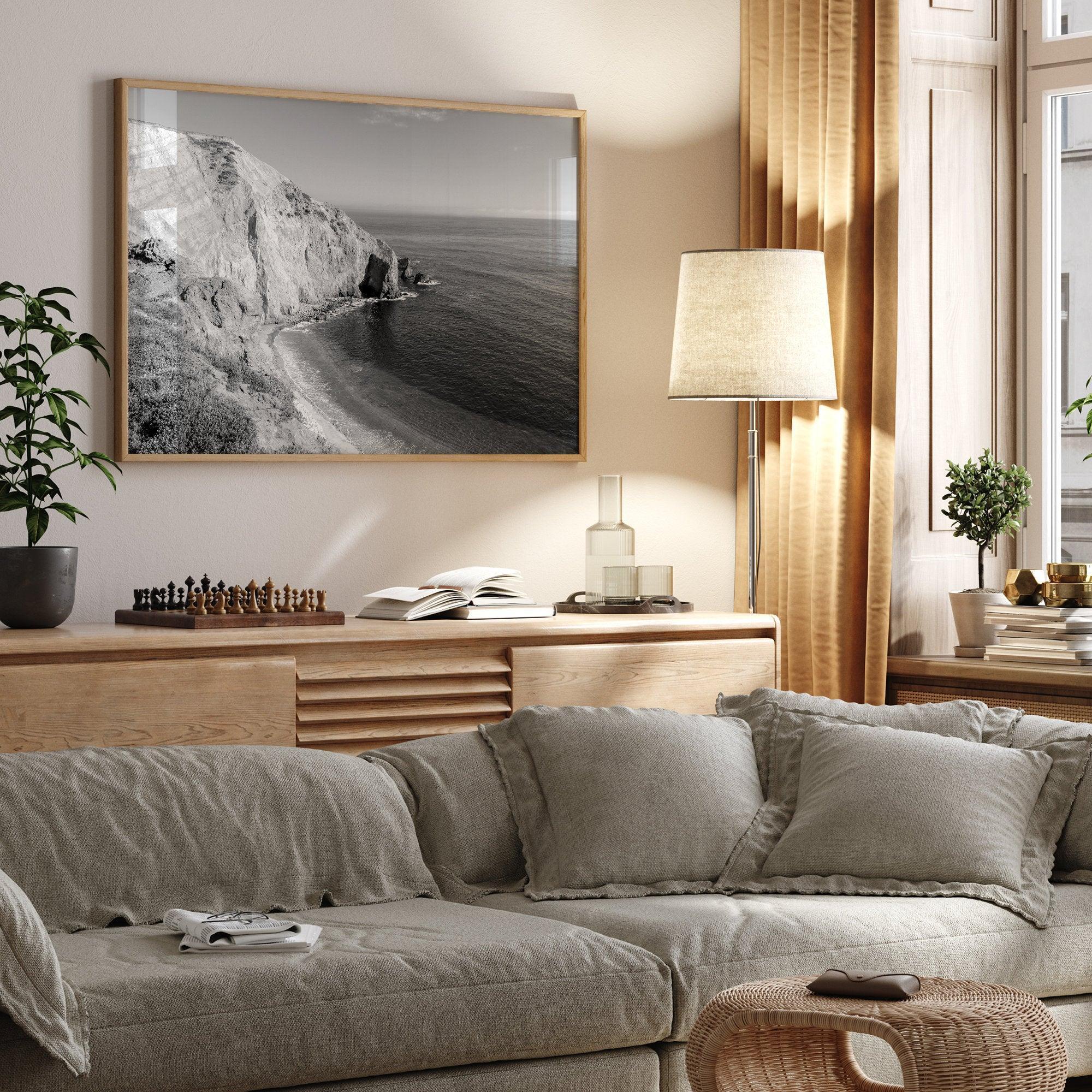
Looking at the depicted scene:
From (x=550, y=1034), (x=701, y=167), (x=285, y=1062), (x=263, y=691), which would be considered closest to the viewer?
(x=285, y=1062)

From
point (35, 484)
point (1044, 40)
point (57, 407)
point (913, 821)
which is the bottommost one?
point (913, 821)

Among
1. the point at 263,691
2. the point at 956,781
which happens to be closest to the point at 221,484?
the point at 263,691

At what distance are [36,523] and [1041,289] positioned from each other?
2.65m

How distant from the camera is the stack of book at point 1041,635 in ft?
12.4

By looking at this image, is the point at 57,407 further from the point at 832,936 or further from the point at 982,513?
the point at 982,513

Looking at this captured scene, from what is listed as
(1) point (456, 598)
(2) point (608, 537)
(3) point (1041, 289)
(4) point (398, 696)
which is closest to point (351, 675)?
(4) point (398, 696)

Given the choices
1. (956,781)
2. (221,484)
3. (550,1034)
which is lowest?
(550,1034)

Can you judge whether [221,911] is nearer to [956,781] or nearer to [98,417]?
[956,781]

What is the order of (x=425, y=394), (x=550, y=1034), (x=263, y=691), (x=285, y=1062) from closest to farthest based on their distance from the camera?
(x=285, y=1062)
(x=550, y=1034)
(x=263, y=691)
(x=425, y=394)

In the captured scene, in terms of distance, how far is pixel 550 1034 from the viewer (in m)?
2.36

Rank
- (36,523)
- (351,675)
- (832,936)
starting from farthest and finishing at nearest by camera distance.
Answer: (351,675) < (36,523) < (832,936)

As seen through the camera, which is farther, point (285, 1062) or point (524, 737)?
point (524, 737)

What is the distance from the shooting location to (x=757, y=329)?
392 cm

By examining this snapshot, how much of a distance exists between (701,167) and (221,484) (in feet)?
5.18
